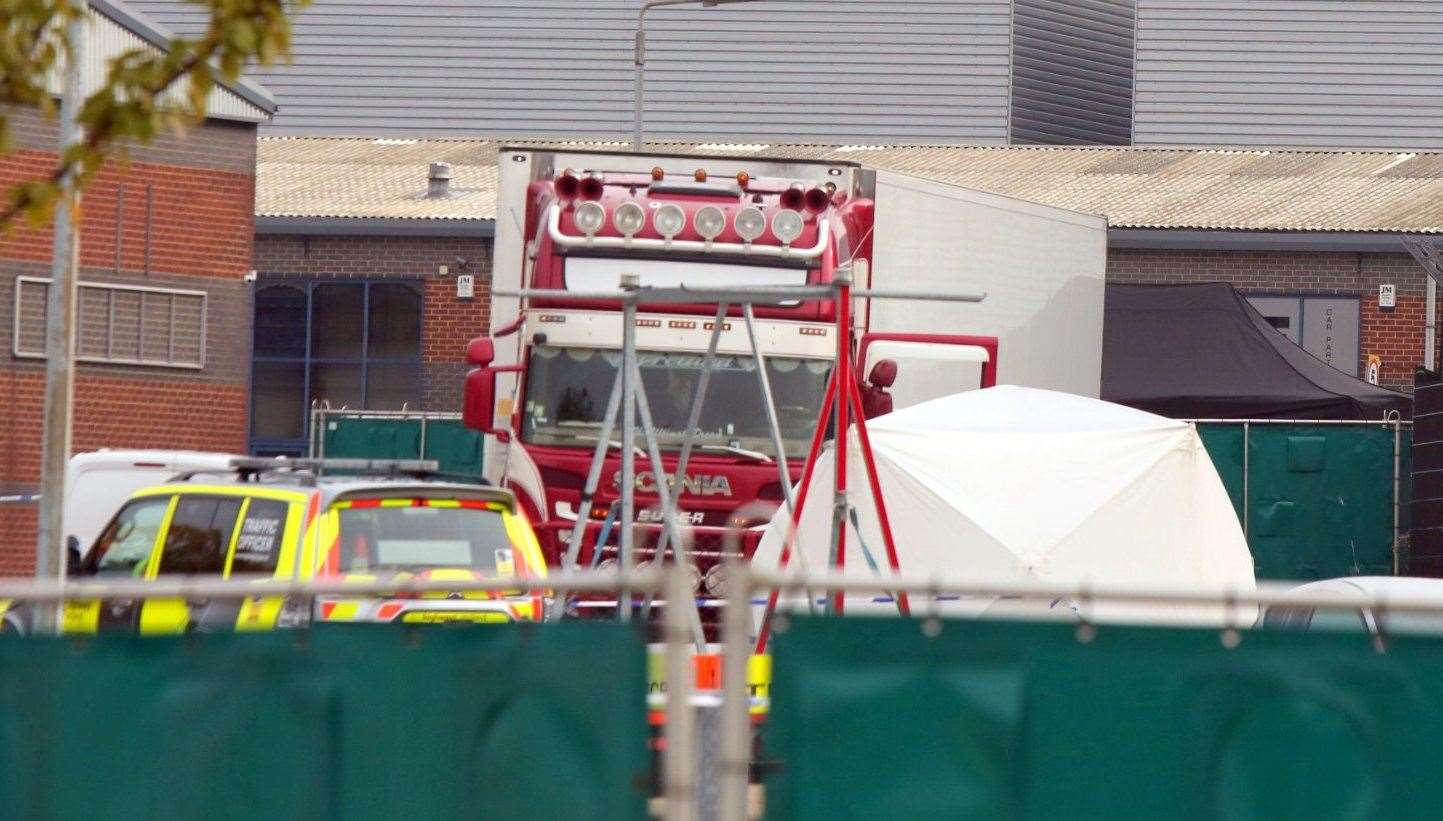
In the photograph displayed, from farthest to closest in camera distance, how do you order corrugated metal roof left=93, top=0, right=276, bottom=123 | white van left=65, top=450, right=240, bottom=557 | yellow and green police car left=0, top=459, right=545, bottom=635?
1. corrugated metal roof left=93, top=0, right=276, bottom=123
2. white van left=65, top=450, right=240, bottom=557
3. yellow and green police car left=0, top=459, right=545, bottom=635

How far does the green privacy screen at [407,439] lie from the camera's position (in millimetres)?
29422

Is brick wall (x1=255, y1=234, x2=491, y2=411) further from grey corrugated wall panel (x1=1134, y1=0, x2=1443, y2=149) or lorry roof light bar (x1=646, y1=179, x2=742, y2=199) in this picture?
lorry roof light bar (x1=646, y1=179, x2=742, y2=199)

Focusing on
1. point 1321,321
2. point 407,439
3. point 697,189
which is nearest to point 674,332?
point 697,189

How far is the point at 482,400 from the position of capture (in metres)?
17.5

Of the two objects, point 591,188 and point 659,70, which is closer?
point 591,188

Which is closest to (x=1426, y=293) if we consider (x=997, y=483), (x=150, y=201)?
(x=150, y=201)

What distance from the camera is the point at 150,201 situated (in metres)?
30.3

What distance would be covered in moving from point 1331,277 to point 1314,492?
439 inches

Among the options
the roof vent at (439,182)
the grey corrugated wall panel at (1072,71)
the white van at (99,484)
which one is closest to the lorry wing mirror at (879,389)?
the white van at (99,484)

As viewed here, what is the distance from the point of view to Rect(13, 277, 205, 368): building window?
29.5m

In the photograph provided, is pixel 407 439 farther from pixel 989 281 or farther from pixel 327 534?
pixel 327 534

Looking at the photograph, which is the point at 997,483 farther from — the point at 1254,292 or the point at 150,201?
the point at 1254,292

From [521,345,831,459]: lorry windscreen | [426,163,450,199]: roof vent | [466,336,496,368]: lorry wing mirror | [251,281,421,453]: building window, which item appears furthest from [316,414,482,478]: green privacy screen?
[521,345,831,459]: lorry windscreen

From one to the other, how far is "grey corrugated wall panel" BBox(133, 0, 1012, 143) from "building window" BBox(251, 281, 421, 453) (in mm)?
9271
